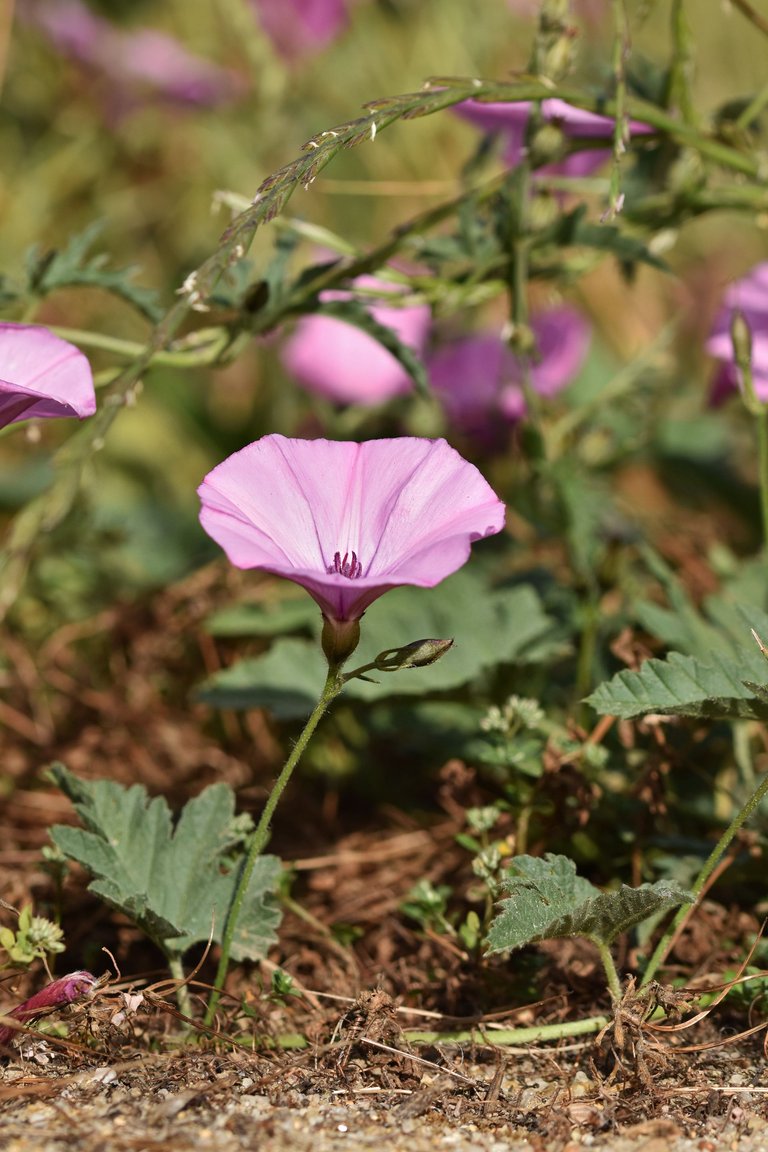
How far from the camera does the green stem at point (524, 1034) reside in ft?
3.56

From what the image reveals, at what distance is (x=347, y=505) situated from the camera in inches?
42.8

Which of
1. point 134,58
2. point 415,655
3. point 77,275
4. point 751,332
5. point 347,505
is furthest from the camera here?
point 134,58

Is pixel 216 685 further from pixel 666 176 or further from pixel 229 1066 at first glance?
pixel 666 176

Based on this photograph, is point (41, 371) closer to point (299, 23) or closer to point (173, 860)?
point (173, 860)

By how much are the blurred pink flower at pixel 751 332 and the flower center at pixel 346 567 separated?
623 mm

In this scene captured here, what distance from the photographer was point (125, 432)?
9.16 feet

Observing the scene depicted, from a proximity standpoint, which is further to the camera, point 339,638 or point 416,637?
point 416,637

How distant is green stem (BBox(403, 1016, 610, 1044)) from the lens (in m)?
1.08

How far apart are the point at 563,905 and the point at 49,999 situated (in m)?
0.43

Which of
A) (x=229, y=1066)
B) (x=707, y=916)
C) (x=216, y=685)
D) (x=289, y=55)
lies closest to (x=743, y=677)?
(x=707, y=916)

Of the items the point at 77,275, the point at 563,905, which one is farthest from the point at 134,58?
the point at 563,905

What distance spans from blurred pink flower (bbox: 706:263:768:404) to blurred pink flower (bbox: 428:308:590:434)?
1.20 ft

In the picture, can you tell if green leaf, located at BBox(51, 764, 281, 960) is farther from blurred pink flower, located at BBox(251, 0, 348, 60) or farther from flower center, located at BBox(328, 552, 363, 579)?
blurred pink flower, located at BBox(251, 0, 348, 60)

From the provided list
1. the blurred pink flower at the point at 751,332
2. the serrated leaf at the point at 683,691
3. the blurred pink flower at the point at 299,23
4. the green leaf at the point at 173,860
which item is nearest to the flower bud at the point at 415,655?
the serrated leaf at the point at 683,691
